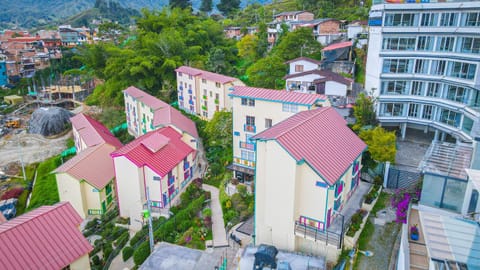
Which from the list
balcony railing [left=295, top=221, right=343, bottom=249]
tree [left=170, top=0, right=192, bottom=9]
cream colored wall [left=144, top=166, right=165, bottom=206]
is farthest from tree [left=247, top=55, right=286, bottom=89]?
tree [left=170, top=0, right=192, bottom=9]

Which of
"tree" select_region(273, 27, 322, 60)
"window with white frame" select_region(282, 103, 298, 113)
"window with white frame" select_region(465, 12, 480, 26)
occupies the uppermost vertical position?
"window with white frame" select_region(465, 12, 480, 26)

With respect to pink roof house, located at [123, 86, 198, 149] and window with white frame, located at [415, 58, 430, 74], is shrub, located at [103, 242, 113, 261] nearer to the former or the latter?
pink roof house, located at [123, 86, 198, 149]

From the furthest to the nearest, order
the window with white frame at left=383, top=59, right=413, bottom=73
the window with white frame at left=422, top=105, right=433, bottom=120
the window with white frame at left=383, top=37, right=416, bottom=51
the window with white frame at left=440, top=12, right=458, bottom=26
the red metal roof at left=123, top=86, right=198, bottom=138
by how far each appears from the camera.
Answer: the red metal roof at left=123, top=86, right=198, bottom=138 < the window with white frame at left=422, top=105, right=433, bottom=120 < the window with white frame at left=383, top=59, right=413, bottom=73 < the window with white frame at left=383, top=37, right=416, bottom=51 < the window with white frame at left=440, top=12, right=458, bottom=26

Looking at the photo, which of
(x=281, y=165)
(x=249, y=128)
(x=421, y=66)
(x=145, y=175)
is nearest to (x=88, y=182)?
(x=145, y=175)

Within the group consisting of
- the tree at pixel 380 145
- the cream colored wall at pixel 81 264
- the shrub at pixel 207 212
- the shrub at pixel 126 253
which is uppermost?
the tree at pixel 380 145

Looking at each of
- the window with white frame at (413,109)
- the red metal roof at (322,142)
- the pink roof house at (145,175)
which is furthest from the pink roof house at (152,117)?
the window with white frame at (413,109)

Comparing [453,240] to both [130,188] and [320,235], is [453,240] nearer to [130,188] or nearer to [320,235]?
[320,235]

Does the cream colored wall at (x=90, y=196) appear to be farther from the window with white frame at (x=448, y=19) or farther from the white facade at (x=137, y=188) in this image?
the window with white frame at (x=448, y=19)
